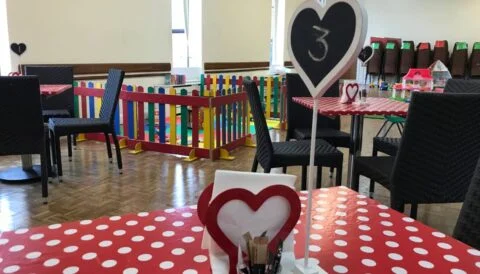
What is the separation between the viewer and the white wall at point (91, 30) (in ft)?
16.6

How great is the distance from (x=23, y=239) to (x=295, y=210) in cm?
64

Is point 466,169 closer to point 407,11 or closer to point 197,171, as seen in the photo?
point 197,171

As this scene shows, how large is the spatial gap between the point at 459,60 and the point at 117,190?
916 centimetres

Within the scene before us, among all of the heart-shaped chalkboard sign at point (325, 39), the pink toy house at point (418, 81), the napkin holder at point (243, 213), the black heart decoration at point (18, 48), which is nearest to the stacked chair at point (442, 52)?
the pink toy house at point (418, 81)

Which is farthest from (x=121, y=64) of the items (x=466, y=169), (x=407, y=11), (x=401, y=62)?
(x=407, y=11)

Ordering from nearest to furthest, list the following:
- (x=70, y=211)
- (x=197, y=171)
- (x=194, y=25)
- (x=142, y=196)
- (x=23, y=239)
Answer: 1. (x=23, y=239)
2. (x=70, y=211)
3. (x=142, y=196)
4. (x=197, y=171)
5. (x=194, y=25)

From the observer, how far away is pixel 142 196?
129 inches

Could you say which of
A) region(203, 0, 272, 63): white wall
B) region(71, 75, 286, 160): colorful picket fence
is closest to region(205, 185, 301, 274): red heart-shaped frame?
region(71, 75, 286, 160): colorful picket fence

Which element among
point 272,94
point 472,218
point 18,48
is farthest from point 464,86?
point 18,48

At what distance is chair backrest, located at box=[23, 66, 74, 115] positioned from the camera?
172 inches

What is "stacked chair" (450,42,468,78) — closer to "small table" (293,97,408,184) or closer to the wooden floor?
the wooden floor

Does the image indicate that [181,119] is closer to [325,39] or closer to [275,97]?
[275,97]

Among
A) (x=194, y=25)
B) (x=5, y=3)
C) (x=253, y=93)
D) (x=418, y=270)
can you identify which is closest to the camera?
(x=418, y=270)

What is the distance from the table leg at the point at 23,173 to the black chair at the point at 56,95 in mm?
552
